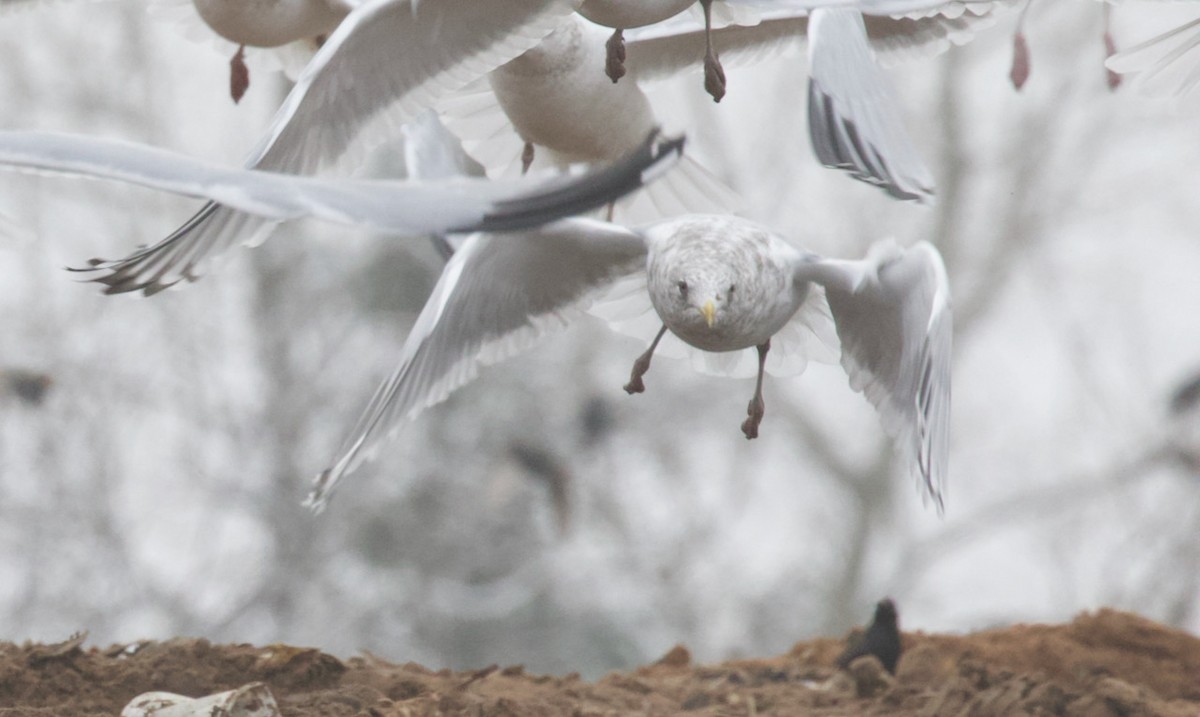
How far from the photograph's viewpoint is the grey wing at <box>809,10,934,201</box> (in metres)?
2.47

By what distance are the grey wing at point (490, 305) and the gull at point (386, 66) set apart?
0.31 metres

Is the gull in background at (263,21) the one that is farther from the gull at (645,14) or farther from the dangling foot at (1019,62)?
the dangling foot at (1019,62)

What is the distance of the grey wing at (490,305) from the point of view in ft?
9.34

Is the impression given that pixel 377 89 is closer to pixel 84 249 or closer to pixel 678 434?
pixel 84 249

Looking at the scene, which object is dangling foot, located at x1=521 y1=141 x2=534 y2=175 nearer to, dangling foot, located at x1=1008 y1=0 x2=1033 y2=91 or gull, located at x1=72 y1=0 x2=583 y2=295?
gull, located at x1=72 y1=0 x2=583 y2=295

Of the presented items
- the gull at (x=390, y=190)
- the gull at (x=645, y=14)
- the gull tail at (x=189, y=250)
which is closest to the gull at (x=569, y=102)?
the gull at (x=645, y=14)

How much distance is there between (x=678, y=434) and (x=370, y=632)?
2.36 m

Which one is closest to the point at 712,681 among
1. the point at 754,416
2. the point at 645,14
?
→ the point at 754,416

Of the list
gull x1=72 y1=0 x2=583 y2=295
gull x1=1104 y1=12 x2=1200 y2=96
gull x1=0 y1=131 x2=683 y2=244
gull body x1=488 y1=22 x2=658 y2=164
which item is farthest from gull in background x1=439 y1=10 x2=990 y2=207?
gull x1=0 y1=131 x2=683 y2=244

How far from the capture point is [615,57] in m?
2.95

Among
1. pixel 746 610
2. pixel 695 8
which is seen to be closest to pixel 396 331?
pixel 746 610

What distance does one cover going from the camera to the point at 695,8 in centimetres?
329

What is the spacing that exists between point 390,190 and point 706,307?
590 mm

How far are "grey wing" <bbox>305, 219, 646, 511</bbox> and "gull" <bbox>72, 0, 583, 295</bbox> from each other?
1.03 ft
